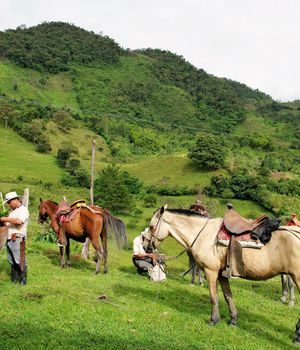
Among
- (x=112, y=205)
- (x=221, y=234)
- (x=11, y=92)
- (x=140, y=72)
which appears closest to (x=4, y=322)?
(x=221, y=234)

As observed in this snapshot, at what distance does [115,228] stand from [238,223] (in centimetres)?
566

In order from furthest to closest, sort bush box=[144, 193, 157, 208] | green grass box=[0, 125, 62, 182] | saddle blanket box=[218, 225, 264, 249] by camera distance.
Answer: green grass box=[0, 125, 62, 182] → bush box=[144, 193, 157, 208] → saddle blanket box=[218, 225, 264, 249]

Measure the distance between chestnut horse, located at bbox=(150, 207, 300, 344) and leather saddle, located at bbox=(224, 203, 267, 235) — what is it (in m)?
0.31

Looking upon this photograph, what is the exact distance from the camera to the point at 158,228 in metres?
9.59

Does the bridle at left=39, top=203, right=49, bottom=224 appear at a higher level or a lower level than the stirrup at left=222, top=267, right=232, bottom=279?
lower

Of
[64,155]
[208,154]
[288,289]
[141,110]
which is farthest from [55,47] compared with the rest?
[288,289]

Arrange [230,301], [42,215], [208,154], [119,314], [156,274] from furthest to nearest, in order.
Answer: [208,154]
[42,215]
[156,274]
[230,301]
[119,314]

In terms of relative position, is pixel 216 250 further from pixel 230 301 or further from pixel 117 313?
pixel 117 313

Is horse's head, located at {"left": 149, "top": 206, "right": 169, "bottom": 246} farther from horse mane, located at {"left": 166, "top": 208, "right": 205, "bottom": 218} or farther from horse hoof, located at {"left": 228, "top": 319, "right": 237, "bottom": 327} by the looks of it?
horse hoof, located at {"left": 228, "top": 319, "right": 237, "bottom": 327}

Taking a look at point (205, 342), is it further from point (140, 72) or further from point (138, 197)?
point (140, 72)

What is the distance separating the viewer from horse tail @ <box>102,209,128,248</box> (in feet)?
44.4

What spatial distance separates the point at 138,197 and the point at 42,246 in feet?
142

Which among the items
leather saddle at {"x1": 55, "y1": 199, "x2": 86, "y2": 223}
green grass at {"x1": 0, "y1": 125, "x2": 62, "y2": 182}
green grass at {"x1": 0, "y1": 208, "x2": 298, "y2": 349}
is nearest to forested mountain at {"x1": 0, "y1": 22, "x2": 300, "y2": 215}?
green grass at {"x1": 0, "y1": 125, "x2": 62, "y2": 182}

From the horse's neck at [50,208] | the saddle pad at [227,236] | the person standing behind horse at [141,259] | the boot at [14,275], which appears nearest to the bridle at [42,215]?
the horse's neck at [50,208]
